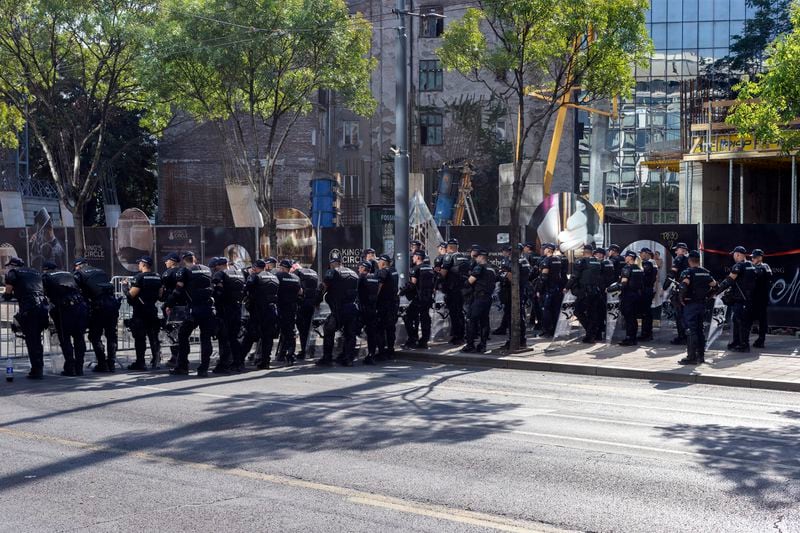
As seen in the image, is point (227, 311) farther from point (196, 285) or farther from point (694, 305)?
point (694, 305)

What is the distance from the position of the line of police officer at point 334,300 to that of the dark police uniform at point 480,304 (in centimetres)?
2

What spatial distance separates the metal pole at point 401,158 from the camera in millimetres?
18375

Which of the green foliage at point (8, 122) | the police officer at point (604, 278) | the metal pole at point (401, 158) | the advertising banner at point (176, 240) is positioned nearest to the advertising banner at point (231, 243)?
the advertising banner at point (176, 240)

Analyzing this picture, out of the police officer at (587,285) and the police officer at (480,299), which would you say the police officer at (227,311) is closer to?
the police officer at (480,299)

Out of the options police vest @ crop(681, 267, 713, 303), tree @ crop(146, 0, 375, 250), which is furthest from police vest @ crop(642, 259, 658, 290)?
tree @ crop(146, 0, 375, 250)

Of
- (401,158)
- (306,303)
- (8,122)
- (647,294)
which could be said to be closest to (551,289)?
(647,294)

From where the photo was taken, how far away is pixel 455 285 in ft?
60.5

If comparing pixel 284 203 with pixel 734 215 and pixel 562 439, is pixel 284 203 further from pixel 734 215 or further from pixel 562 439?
pixel 562 439

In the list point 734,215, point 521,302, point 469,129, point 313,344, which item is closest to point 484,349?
point 521,302

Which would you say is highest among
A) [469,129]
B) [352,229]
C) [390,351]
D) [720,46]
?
[720,46]

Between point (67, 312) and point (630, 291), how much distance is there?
31.9ft

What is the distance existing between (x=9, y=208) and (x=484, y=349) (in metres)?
28.8

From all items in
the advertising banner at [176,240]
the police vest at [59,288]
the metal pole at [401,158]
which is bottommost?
the police vest at [59,288]

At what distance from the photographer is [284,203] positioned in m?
47.1
